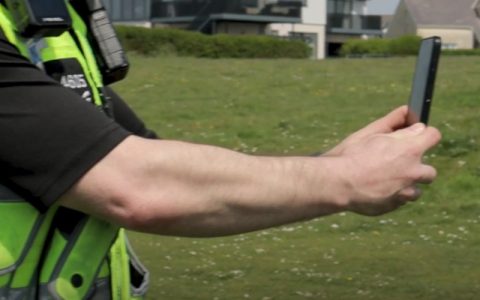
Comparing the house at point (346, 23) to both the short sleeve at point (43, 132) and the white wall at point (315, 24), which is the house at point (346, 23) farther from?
the short sleeve at point (43, 132)

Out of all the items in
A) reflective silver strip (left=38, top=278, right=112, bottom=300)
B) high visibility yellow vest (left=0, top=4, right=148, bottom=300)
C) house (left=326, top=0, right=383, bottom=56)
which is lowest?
house (left=326, top=0, right=383, bottom=56)

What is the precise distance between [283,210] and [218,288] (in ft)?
23.3

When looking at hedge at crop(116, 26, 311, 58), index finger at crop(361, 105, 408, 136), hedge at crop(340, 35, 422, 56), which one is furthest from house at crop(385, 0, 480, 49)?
index finger at crop(361, 105, 408, 136)

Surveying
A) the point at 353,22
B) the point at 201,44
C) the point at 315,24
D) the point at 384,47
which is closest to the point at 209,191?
the point at 201,44

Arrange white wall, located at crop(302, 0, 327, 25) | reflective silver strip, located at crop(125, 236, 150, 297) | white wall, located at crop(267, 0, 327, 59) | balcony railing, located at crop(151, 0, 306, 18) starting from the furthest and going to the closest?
white wall, located at crop(302, 0, 327, 25) → white wall, located at crop(267, 0, 327, 59) → balcony railing, located at crop(151, 0, 306, 18) → reflective silver strip, located at crop(125, 236, 150, 297)

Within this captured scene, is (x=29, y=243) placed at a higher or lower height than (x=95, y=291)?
higher

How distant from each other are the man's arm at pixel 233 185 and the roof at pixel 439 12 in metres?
63.1

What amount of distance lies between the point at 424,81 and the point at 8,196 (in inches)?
31.6

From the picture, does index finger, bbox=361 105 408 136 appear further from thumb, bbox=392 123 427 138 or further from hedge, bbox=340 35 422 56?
hedge, bbox=340 35 422 56

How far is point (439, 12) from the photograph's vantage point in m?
66.7

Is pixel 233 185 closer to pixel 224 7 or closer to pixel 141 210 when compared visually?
pixel 141 210

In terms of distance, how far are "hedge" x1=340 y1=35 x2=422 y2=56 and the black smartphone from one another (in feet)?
132

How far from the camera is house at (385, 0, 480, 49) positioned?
211ft

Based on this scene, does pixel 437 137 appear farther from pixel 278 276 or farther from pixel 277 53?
pixel 277 53
